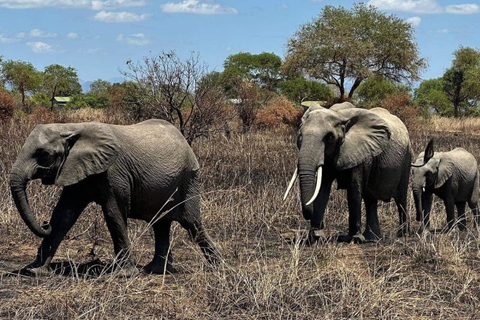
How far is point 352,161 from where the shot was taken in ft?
26.8

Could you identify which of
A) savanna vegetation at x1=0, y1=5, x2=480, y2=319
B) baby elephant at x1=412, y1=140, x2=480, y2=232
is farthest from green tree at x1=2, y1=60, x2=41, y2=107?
baby elephant at x1=412, y1=140, x2=480, y2=232

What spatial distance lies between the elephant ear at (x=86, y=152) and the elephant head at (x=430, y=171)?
15.9 feet

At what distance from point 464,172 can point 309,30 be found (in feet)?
88.6

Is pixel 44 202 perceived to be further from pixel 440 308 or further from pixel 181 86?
pixel 181 86

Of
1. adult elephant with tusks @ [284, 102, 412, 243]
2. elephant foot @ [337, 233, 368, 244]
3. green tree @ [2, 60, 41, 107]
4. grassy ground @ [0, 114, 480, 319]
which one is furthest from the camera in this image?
green tree @ [2, 60, 41, 107]

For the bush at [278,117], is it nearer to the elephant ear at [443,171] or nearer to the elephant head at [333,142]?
the elephant ear at [443,171]

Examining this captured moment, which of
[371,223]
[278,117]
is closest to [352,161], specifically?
[371,223]

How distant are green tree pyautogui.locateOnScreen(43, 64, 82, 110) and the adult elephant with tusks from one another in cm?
4371

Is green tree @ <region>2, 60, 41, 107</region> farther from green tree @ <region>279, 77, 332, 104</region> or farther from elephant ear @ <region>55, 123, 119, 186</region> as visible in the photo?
elephant ear @ <region>55, 123, 119, 186</region>

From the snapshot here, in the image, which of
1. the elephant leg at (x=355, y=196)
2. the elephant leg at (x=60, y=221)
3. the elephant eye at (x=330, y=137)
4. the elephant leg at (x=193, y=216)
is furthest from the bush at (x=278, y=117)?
the elephant leg at (x=60, y=221)

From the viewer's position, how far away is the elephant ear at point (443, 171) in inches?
393

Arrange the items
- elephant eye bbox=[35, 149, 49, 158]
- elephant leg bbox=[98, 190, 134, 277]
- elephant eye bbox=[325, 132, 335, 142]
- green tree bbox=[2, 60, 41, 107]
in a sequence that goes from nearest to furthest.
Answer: elephant eye bbox=[35, 149, 49, 158], elephant leg bbox=[98, 190, 134, 277], elephant eye bbox=[325, 132, 335, 142], green tree bbox=[2, 60, 41, 107]

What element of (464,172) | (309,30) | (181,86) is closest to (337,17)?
(309,30)

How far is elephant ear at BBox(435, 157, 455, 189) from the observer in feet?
32.7
